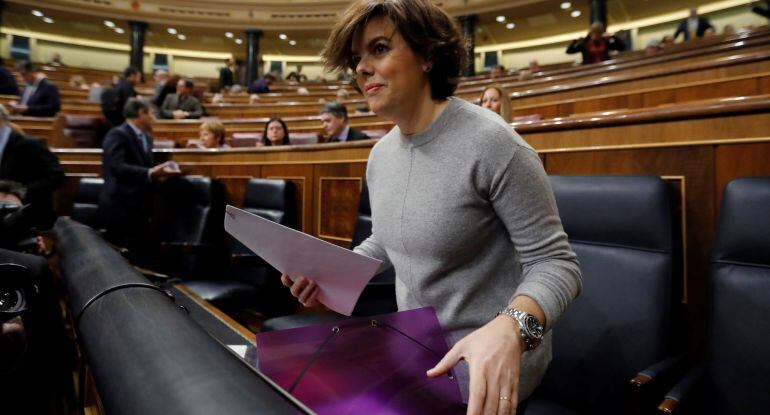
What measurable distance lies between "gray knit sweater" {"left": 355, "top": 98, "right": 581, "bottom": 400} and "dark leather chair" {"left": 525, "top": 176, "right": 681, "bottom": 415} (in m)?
0.17

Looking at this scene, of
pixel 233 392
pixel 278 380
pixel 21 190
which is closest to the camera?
pixel 233 392

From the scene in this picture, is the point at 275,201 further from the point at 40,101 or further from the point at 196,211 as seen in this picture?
the point at 40,101

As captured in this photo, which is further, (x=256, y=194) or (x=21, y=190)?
(x=256, y=194)

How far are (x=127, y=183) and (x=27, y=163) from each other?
0.87 feet

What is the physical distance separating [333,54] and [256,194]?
86cm

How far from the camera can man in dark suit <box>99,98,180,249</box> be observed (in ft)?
4.78

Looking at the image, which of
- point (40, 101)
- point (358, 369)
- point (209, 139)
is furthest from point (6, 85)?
point (358, 369)

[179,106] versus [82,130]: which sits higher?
[179,106]

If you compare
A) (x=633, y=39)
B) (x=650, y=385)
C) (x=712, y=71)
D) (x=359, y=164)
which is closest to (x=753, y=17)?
(x=633, y=39)

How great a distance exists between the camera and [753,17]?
16.8 ft

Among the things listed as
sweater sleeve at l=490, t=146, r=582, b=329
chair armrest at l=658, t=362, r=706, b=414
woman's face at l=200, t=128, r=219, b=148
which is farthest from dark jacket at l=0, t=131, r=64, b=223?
chair armrest at l=658, t=362, r=706, b=414

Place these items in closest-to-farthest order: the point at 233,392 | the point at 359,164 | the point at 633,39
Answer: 1. the point at 233,392
2. the point at 359,164
3. the point at 633,39

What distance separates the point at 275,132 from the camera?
73.7 inches

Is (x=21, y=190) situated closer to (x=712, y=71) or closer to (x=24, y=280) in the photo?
(x=24, y=280)
